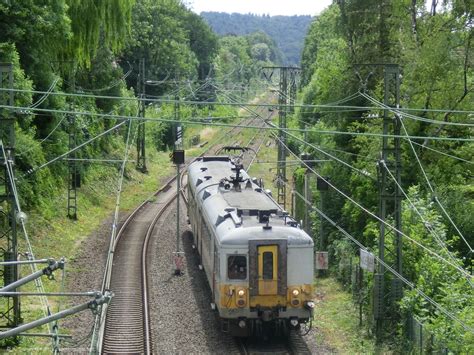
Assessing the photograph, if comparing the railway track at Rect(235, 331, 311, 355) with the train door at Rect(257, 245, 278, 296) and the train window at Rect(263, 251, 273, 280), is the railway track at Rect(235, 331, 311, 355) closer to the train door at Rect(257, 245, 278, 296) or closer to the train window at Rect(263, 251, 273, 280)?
the train door at Rect(257, 245, 278, 296)

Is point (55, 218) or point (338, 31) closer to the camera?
point (55, 218)

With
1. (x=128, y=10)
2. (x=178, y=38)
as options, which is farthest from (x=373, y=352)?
(x=178, y=38)

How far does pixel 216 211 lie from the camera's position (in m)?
20.3

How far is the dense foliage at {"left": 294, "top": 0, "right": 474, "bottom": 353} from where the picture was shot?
730 inches

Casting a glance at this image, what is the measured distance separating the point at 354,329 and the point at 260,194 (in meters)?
4.71

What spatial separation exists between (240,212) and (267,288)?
244cm

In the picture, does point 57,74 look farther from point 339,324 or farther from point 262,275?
point 262,275

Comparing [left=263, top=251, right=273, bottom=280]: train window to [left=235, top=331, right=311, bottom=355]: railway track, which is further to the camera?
[left=235, top=331, right=311, bottom=355]: railway track

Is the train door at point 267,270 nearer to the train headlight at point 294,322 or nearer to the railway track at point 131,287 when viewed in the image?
the train headlight at point 294,322

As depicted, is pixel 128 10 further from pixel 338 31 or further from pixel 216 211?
pixel 216 211

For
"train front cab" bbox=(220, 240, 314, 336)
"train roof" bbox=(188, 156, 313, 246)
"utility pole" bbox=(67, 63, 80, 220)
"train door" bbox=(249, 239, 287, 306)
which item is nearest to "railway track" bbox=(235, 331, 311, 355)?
"train front cab" bbox=(220, 240, 314, 336)

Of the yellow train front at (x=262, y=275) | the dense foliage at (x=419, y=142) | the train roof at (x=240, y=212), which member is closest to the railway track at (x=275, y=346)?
the yellow train front at (x=262, y=275)

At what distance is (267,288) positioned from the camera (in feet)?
57.4

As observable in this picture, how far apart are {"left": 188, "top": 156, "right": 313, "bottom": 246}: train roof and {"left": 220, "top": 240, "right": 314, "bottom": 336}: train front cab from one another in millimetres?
301
